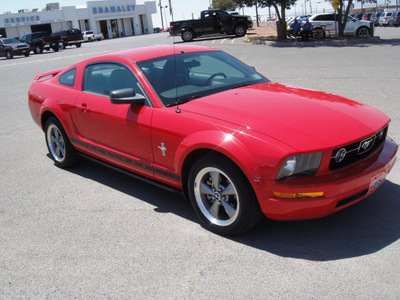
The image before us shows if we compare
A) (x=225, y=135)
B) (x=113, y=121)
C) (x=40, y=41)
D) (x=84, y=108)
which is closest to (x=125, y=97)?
(x=113, y=121)

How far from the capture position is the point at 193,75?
15.0ft

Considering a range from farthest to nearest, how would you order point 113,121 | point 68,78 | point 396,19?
point 396,19, point 68,78, point 113,121

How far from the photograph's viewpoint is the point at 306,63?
14812 mm

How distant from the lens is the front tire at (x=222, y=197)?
3.42 meters

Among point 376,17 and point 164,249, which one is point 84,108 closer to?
point 164,249

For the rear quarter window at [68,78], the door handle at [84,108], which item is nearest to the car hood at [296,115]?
the door handle at [84,108]

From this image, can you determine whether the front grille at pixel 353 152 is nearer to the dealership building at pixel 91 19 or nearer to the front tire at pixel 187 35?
Answer: the front tire at pixel 187 35

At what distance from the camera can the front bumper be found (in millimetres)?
3195

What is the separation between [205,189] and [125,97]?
1194 millimetres

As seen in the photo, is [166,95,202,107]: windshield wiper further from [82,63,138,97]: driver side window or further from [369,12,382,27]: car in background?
[369,12,382,27]: car in background

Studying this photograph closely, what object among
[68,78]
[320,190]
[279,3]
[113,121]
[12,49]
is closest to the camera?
[320,190]

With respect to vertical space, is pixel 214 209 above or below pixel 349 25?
below

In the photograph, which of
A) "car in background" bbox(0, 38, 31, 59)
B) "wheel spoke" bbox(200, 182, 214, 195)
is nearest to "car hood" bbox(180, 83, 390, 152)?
"wheel spoke" bbox(200, 182, 214, 195)

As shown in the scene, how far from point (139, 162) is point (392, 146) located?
2424 mm
